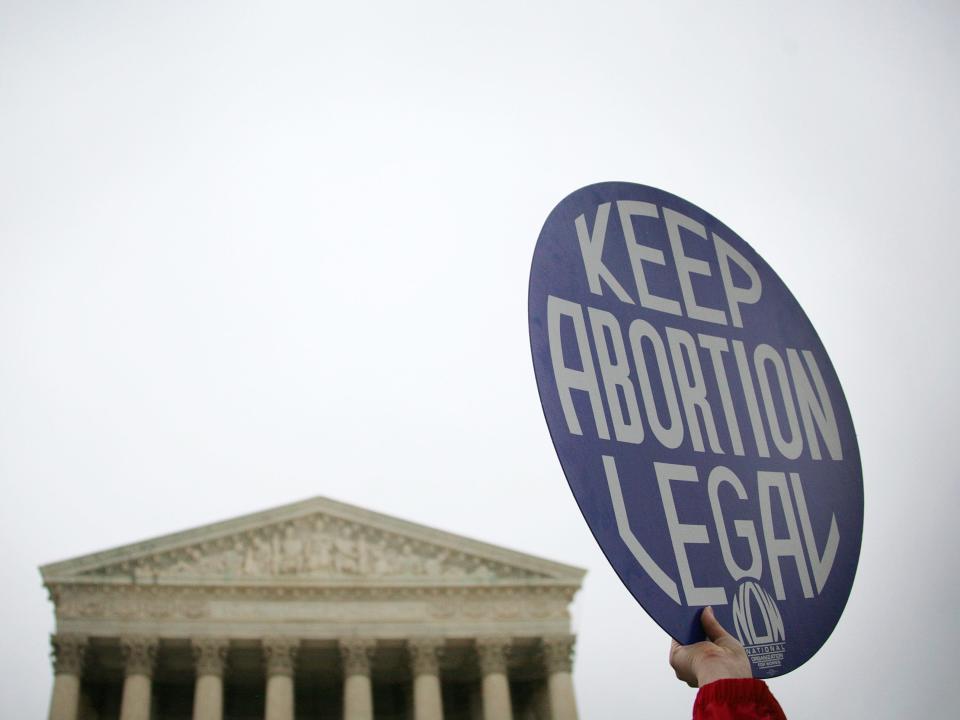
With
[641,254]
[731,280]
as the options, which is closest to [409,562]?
[731,280]

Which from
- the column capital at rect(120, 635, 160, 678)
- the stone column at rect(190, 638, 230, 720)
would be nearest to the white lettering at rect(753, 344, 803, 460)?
the stone column at rect(190, 638, 230, 720)

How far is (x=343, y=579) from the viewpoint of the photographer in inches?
1203

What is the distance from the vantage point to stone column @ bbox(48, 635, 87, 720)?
2662 centimetres

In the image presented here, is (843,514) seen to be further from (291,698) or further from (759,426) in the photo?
(291,698)

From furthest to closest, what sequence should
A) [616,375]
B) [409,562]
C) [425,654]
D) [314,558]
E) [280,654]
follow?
[409,562]
[314,558]
[425,654]
[280,654]
[616,375]

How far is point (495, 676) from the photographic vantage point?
2900 centimetres

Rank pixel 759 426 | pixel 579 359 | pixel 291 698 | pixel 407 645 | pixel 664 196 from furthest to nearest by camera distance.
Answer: pixel 407 645, pixel 291 698, pixel 664 196, pixel 759 426, pixel 579 359

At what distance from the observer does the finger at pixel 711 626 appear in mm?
2137

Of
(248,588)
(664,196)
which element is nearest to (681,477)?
(664,196)

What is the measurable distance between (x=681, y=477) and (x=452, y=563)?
1180 inches

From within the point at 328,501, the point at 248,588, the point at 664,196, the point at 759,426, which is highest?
the point at 328,501

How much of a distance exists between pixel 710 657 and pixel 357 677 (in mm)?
28154

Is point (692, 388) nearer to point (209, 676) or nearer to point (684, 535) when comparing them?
point (684, 535)

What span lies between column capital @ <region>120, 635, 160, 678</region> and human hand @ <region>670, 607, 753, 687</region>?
94.5ft
